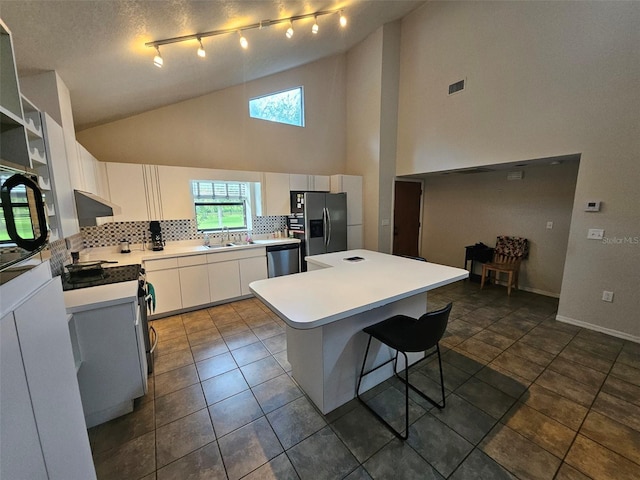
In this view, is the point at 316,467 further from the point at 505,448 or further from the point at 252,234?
the point at 252,234

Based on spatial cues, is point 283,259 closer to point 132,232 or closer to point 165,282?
point 165,282

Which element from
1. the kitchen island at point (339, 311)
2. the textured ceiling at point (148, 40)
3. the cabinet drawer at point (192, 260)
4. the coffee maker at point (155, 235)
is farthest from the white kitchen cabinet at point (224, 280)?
the textured ceiling at point (148, 40)

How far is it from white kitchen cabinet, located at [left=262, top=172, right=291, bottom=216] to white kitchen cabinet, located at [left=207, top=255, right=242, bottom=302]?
42.3 inches

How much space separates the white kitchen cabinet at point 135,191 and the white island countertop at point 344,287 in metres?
2.41

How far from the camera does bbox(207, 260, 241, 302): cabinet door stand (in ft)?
11.9

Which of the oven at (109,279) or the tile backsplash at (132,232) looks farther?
the tile backsplash at (132,232)

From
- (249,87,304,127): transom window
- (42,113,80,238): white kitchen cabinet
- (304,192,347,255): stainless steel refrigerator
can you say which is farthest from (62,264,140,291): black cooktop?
(249,87,304,127): transom window

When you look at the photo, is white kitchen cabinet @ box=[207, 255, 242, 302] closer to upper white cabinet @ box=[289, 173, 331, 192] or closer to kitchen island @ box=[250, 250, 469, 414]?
upper white cabinet @ box=[289, 173, 331, 192]

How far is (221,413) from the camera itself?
186 cm

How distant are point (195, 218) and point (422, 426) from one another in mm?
3781

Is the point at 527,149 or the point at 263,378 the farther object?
the point at 527,149

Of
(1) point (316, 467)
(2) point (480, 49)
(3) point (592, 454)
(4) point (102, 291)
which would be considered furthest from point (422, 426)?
(2) point (480, 49)

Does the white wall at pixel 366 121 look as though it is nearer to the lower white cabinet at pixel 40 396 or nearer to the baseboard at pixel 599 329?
the baseboard at pixel 599 329

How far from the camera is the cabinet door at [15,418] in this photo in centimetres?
60
